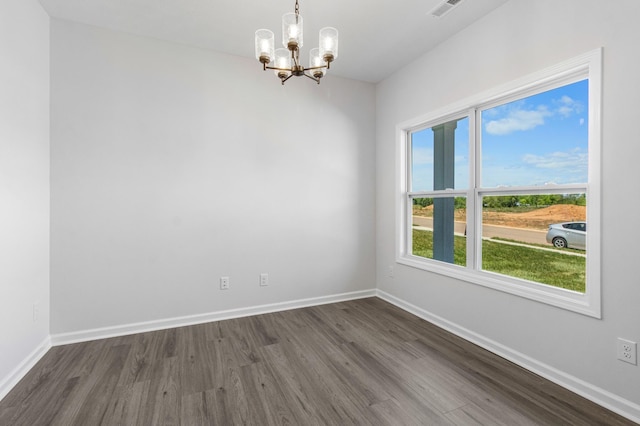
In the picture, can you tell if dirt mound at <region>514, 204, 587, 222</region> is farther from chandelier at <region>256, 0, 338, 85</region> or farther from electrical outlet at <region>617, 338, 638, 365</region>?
chandelier at <region>256, 0, 338, 85</region>

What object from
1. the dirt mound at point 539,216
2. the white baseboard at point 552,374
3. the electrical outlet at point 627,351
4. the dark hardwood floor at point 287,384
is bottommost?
the dark hardwood floor at point 287,384

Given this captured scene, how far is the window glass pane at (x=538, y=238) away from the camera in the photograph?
2143 millimetres

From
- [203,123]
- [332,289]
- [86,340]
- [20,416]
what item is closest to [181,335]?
[86,340]

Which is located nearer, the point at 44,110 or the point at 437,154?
the point at 44,110

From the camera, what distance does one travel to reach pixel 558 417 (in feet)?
5.78

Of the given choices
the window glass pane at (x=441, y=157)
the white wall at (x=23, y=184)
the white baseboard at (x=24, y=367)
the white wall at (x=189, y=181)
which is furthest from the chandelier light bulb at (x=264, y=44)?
the white baseboard at (x=24, y=367)

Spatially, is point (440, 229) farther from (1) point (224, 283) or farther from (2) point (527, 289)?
(1) point (224, 283)

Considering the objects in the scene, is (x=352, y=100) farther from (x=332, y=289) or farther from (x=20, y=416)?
(x=20, y=416)

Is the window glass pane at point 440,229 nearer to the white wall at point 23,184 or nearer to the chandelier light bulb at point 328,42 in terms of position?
the chandelier light bulb at point 328,42

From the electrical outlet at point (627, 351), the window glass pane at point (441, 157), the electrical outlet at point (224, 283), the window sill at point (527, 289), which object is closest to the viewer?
the electrical outlet at point (627, 351)

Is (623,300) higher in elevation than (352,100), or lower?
lower

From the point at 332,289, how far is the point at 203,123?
2.47m

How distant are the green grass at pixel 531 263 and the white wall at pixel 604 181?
0.73ft

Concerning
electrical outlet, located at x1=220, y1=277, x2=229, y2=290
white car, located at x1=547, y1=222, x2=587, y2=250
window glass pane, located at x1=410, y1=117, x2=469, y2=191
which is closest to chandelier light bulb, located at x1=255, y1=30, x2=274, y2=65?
window glass pane, located at x1=410, y1=117, x2=469, y2=191
